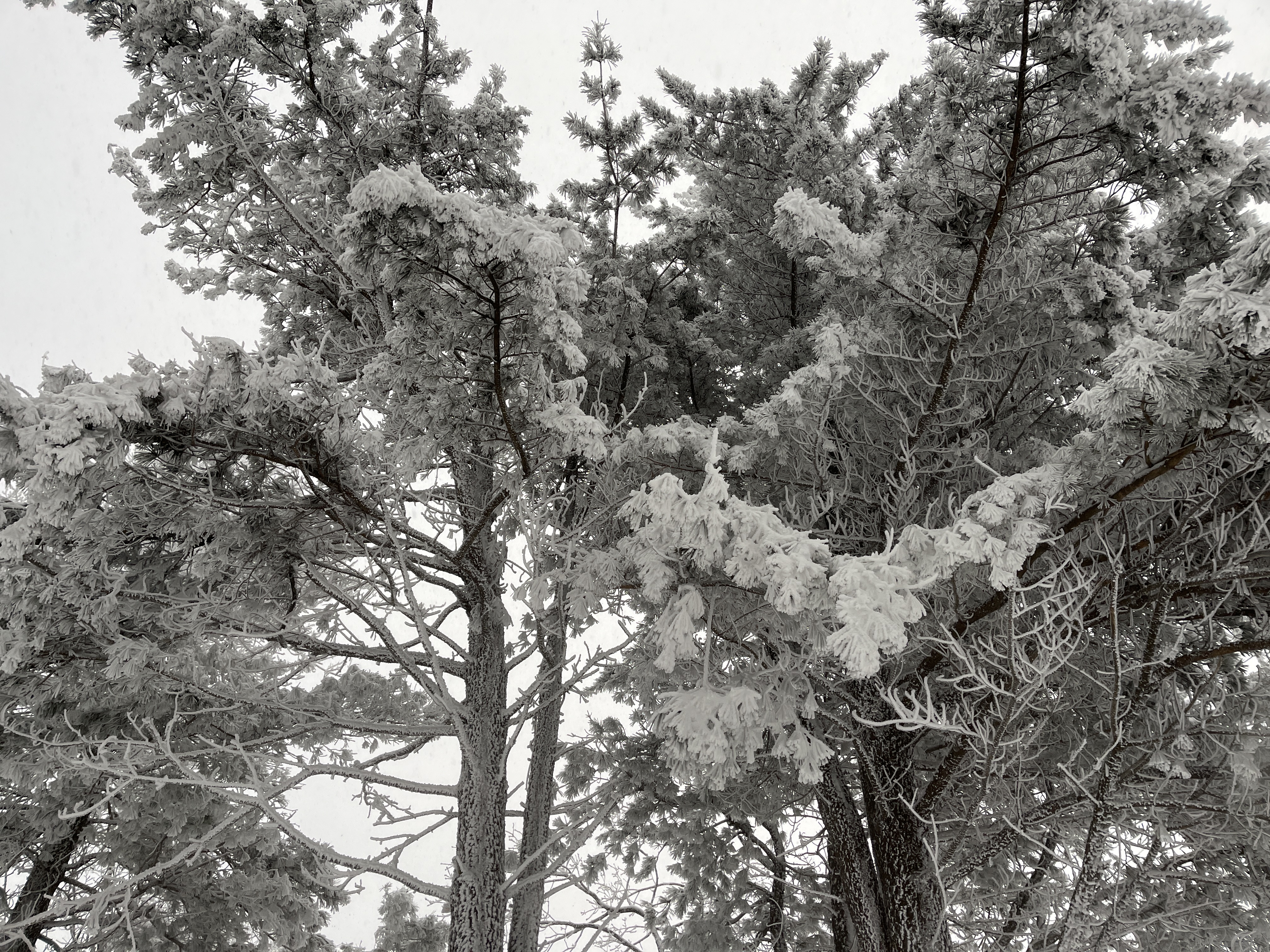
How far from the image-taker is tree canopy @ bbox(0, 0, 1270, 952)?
419cm

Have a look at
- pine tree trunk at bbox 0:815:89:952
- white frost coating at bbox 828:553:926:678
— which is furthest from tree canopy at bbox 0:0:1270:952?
pine tree trunk at bbox 0:815:89:952

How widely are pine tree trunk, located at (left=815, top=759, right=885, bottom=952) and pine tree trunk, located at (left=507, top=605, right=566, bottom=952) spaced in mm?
2543

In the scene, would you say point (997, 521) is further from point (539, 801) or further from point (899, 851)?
point (539, 801)

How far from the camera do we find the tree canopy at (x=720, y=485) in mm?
4188

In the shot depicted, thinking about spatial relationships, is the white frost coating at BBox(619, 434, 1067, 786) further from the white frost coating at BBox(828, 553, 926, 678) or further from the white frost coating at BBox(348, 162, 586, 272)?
the white frost coating at BBox(348, 162, 586, 272)

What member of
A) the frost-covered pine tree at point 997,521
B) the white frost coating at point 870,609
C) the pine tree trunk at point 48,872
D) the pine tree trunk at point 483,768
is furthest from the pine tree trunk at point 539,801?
the pine tree trunk at point 48,872

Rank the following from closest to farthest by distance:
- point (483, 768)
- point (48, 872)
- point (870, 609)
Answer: point (870, 609) → point (483, 768) → point (48, 872)

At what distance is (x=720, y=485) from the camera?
427cm

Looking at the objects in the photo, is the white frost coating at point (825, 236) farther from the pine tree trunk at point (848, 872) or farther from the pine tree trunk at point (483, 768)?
the pine tree trunk at point (848, 872)

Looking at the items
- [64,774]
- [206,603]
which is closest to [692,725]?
[206,603]

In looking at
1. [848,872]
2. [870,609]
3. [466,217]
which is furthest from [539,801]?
[466,217]

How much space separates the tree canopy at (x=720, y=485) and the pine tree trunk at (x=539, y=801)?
46 mm

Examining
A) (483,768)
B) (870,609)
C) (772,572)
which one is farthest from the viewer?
(483,768)

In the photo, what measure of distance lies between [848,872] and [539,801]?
332 centimetres
